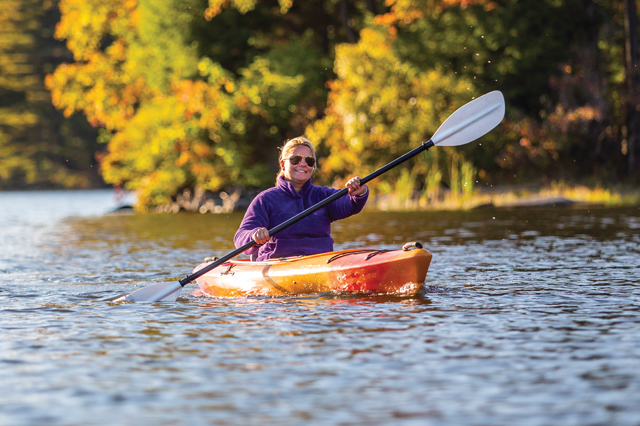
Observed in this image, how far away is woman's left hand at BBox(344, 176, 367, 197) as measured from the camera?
7.47 metres

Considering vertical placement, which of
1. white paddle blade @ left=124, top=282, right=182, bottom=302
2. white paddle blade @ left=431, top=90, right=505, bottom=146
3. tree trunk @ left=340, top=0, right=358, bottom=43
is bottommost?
white paddle blade @ left=124, top=282, right=182, bottom=302

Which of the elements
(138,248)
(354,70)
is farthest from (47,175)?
(138,248)

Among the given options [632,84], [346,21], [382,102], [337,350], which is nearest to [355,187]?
[337,350]

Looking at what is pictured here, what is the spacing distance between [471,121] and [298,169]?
194 cm

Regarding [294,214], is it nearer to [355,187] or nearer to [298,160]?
[298,160]

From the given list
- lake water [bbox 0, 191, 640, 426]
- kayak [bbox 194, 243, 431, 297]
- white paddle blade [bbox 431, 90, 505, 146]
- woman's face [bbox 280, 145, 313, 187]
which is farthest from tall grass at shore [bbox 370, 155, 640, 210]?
kayak [bbox 194, 243, 431, 297]

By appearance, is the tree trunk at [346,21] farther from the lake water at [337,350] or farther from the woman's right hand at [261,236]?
the woman's right hand at [261,236]

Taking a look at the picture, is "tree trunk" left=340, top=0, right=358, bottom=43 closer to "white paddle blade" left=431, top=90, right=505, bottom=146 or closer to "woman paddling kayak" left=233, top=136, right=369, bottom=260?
"white paddle blade" left=431, top=90, right=505, bottom=146

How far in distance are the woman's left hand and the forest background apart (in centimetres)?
1363

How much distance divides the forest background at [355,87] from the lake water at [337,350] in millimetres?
11782

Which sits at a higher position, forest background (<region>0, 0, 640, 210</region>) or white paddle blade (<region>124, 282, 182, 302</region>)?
forest background (<region>0, 0, 640, 210</region>)

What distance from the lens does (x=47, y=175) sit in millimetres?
51500

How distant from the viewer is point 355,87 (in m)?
22.6

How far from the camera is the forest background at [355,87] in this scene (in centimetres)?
2181
